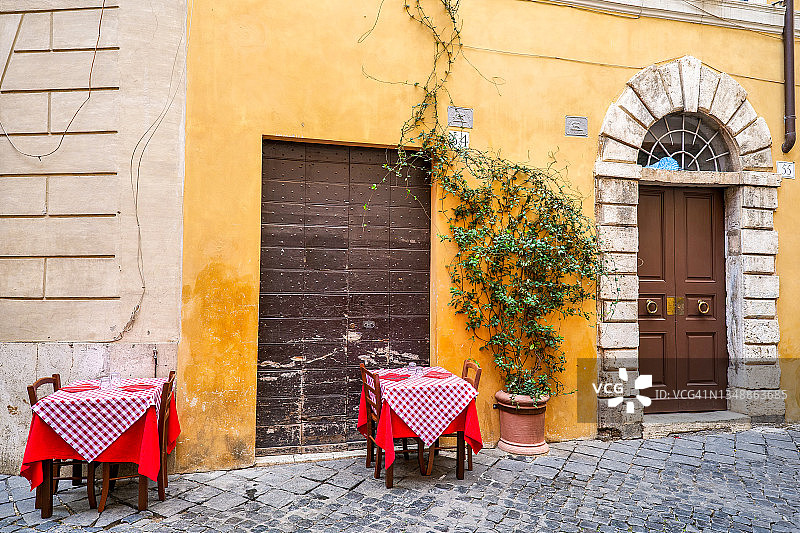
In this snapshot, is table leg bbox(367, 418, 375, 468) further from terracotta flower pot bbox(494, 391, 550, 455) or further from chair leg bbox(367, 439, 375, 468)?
terracotta flower pot bbox(494, 391, 550, 455)

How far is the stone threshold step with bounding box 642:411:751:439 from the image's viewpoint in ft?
18.2

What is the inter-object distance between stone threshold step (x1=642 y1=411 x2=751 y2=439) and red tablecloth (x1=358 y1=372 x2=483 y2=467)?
7.43ft

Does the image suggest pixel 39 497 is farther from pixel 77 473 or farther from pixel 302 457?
pixel 302 457

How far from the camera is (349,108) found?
4941 millimetres

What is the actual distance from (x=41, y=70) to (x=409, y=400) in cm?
392

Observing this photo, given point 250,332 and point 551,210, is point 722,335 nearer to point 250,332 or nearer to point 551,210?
point 551,210

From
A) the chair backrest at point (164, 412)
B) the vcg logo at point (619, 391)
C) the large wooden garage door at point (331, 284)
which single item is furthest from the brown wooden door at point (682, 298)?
the chair backrest at point (164, 412)

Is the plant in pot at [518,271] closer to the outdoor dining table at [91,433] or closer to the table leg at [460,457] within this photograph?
the table leg at [460,457]

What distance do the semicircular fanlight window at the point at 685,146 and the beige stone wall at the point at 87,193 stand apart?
4606 mm

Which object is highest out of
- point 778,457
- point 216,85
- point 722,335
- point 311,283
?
point 216,85

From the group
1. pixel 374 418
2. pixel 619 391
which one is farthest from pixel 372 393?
pixel 619 391

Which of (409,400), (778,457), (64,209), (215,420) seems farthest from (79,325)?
(778,457)

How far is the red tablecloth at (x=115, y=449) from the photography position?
3527 millimetres

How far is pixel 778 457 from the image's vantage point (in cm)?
495
